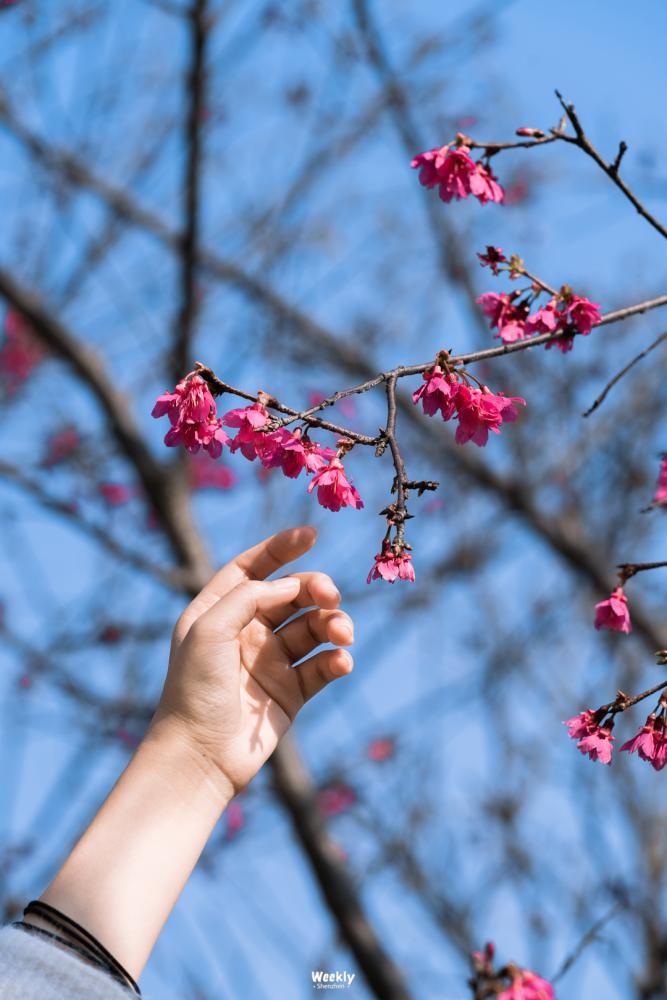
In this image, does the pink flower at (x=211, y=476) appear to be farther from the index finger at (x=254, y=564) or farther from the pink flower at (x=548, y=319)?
the pink flower at (x=548, y=319)

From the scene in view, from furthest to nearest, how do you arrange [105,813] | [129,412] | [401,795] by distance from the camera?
[401,795]
[129,412]
[105,813]

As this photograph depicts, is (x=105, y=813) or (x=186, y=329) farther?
(x=186, y=329)

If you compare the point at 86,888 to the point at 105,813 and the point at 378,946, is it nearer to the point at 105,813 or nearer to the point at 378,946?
the point at 105,813

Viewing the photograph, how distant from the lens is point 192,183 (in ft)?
12.5

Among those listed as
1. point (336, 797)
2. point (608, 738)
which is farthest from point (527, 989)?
point (336, 797)

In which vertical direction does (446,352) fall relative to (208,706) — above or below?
above

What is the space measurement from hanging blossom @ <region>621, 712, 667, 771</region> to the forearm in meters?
0.62

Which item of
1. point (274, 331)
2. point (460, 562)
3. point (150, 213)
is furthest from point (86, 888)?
point (150, 213)

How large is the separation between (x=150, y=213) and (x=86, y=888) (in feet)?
14.1

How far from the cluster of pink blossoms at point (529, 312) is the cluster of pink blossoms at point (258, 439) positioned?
390 mm

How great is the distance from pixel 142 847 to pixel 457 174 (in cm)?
113

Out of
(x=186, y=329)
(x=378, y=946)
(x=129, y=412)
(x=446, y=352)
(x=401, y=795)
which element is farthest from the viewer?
(x=401, y=795)

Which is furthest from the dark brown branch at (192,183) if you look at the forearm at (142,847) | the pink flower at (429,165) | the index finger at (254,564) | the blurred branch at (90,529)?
the forearm at (142,847)

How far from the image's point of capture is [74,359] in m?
4.32
